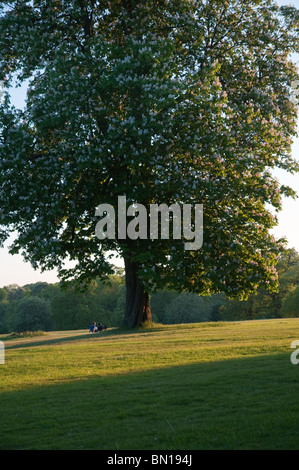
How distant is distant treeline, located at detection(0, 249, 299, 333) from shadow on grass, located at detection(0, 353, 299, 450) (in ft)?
203

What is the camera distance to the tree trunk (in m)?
29.2

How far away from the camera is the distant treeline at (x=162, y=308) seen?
274ft

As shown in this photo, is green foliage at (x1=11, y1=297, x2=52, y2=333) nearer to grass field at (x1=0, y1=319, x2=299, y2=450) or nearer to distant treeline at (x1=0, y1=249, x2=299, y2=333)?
distant treeline at (x1=0, y1=249, x2=299, y2=333)

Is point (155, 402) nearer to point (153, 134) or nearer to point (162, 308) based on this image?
point (153, 134)

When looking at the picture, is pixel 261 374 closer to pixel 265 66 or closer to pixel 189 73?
pixel 189 73

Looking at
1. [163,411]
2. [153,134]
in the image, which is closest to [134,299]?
[153,134]

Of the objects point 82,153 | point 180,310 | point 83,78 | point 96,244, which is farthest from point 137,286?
point 180,310

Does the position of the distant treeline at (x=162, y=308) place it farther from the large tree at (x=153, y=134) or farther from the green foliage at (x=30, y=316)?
the large tree at (x=153, y=134)

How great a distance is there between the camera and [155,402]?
9.74 m

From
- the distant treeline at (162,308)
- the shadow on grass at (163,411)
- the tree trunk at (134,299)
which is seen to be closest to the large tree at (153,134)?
the tree trunk at (134,299)

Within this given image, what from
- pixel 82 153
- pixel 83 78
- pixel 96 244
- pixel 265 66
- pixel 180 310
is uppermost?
pixel 265 66

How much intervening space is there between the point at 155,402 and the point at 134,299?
66.3 feet

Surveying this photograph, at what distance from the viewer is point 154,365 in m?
14.9

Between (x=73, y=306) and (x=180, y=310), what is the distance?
20193 mm
